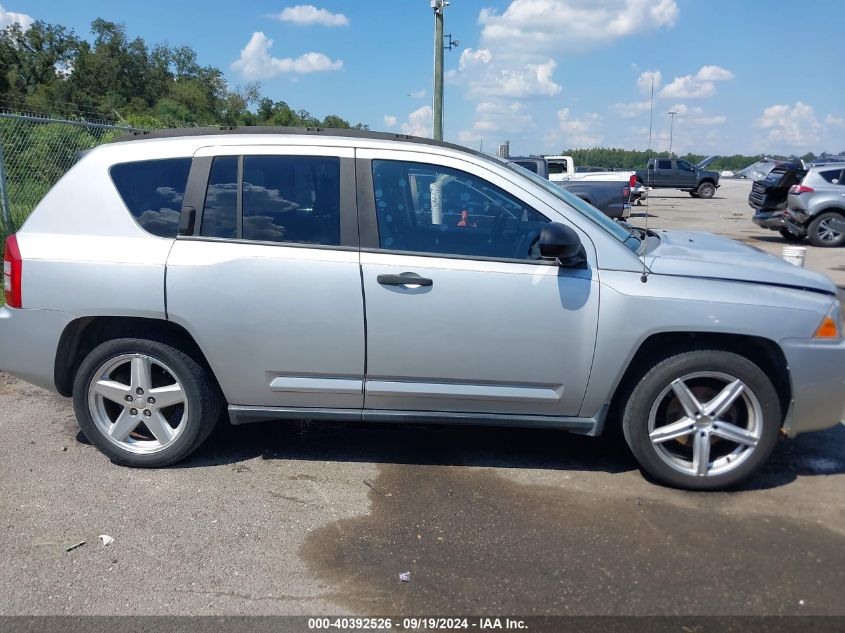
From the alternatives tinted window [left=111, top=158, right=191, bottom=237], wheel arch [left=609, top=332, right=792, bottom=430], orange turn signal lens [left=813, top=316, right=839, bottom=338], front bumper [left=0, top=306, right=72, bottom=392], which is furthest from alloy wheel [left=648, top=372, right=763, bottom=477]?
front bumper [left=0, top=306, right=72, bottom=392]

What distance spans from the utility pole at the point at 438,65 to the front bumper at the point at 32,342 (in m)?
13.0

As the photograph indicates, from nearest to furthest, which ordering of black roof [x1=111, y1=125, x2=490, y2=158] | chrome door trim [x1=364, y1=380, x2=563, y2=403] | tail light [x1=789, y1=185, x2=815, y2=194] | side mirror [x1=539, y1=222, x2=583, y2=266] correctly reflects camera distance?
side mirror [x1=539, y1=222, x2=583, y2=266] < chrome door trim [x1=364, y1=380, x2=563, y2=403] < black roof [x1=111, y1=125, x2=490, y2=158] < tail light [x1=789, y1=185, x2=815, y2=194]

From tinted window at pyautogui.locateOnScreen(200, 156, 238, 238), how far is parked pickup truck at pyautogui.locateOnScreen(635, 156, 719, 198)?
34.2 metres

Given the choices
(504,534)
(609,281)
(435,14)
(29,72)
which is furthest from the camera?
(29,72)

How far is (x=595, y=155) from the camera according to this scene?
5912 cm

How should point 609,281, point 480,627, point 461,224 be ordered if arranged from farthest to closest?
point 461,224
point 609,281
point 480,627

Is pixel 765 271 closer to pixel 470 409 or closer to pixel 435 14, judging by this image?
pixel 470 409

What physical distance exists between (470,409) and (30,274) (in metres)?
2.54

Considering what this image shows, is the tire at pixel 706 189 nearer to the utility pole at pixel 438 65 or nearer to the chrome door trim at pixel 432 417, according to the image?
the utility pole at pixel 438 65

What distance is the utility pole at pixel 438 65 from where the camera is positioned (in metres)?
16.2

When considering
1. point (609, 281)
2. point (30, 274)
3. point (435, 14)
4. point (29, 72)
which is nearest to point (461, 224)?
point (609, 281)

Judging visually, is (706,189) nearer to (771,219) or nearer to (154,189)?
(771,219)

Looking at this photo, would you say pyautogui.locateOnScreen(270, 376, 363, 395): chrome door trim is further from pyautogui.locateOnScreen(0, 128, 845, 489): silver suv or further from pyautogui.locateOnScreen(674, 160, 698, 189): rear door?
pyautogui.locateOnScreen(674, 160, 698, 189): rear door

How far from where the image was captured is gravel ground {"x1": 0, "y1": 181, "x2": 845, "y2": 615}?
3.07 metres
